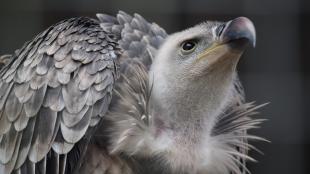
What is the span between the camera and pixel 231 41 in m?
2.30

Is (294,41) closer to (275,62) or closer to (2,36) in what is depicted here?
(275,62)

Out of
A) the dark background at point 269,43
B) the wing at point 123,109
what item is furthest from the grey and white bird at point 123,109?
the dark background at point 269,43

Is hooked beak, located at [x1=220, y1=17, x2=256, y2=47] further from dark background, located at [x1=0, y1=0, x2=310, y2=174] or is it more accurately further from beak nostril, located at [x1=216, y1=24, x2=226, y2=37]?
dark background, located at [x1=0, y1=0, x2=310, y2=174]

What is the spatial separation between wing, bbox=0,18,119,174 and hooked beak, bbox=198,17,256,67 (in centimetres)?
27

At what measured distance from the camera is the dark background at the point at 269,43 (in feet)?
11.4

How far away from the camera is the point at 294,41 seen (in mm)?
3639

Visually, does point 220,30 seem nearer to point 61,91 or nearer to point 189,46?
point 189,46

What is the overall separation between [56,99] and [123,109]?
179 mm

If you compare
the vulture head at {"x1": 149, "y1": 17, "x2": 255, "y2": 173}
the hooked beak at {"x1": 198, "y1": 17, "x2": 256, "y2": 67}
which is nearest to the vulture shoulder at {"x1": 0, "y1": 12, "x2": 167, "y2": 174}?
the vulture head at {"x1": 149, "y1": 17, "x2": 255, "y2": 173}

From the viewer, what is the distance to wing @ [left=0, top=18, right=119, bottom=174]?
7.83 ft

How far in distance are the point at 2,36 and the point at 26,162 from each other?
108 cm

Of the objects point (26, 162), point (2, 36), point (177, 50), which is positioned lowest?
point (26, 162)

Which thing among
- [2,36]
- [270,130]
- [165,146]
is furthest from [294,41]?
[165,146]

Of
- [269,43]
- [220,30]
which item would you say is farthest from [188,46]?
[269,43]
